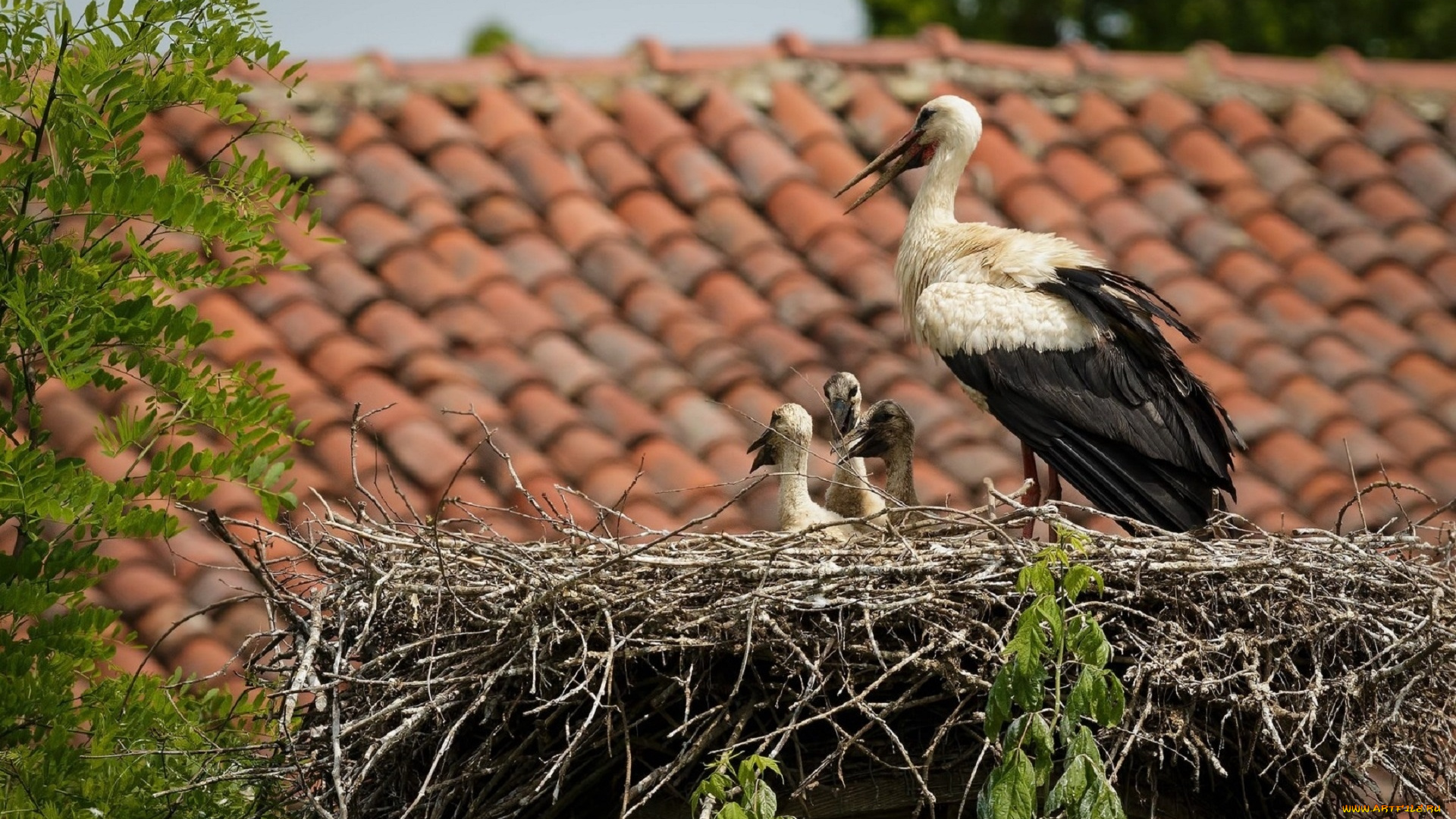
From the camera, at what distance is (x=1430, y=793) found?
13.0ft

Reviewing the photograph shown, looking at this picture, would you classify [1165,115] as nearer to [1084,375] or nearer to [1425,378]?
[1425,378]

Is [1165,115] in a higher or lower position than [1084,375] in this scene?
lower

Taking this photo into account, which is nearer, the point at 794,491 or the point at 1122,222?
the point at 794,491

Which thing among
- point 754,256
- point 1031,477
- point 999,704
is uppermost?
point 999,704

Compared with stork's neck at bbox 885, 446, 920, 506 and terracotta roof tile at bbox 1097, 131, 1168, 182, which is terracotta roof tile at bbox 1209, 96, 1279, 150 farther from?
stork's neck at bbox 885, 446, 920, 506

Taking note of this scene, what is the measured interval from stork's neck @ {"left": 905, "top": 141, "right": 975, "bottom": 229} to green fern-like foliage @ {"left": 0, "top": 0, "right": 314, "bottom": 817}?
6.58ft

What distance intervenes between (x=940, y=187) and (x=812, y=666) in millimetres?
2198

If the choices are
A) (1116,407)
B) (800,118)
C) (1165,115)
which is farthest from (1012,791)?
(1165,115)

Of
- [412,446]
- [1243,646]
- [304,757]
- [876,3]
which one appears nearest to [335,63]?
[412,446]

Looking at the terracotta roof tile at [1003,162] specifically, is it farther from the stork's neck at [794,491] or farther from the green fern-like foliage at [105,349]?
the green fern-like foliage at [105,349]

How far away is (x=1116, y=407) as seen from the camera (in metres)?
4.79

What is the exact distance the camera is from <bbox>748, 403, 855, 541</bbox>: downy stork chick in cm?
456

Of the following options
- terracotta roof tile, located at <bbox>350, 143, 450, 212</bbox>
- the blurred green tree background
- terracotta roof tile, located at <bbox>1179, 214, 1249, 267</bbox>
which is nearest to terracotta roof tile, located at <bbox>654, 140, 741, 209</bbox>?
terracotta roof tile, located at <bbox>350, 143, 450, 212</bbox>

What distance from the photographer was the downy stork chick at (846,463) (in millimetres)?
4766
